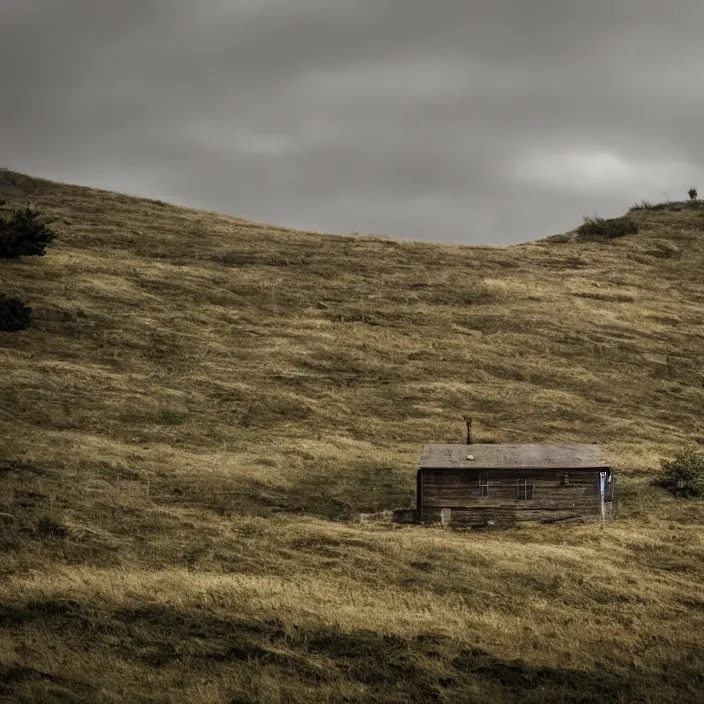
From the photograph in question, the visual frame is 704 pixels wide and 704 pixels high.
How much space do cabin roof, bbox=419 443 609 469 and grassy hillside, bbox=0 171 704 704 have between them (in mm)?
2160

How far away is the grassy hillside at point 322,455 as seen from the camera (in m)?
18.9

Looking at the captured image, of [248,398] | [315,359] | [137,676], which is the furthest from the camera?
[315,359]

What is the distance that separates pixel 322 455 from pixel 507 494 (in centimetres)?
882

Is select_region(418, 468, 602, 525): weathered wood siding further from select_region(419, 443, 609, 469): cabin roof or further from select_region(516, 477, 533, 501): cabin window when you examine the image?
select_region(419, 443, 609, 469): cabin roof

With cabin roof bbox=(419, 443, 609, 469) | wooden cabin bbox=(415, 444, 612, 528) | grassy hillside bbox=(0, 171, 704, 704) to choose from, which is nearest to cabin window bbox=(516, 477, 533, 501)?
wooden cabin bbox=(415, 444, 612, 528)

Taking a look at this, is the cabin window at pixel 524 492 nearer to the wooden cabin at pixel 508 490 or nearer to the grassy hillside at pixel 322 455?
the wooden cabin at pixel 508 490

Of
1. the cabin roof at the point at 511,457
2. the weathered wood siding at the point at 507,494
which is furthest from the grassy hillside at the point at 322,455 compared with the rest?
the cabin roof at the point at 511,457

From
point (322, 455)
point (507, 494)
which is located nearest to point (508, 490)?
point (507, 494)

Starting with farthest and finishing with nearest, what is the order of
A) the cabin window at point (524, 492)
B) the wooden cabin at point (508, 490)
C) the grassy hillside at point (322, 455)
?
the cabin window at point (524, 492) < the wooden cabin at point (508, 490) < the grassy hillside at point (322, 455)

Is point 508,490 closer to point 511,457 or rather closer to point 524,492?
point 524,492

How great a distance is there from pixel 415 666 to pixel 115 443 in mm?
23835

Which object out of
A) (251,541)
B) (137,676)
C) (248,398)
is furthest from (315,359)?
(137,676)

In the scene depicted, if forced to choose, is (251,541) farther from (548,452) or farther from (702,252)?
(702,252)

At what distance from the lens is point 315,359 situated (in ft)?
176
